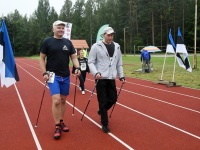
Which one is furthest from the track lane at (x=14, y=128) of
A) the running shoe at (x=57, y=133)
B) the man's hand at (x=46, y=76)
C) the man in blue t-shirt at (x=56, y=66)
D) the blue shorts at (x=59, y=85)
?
the man's hand at (x=46, y=76)

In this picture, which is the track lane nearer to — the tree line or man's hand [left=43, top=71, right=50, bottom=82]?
man's hand [left=43, top=71, right=50, bottom=82]

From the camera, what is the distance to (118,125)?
6105 mm

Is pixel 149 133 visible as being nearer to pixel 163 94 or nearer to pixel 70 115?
pixel 70 115

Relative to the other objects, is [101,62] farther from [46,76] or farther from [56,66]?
[46,76]

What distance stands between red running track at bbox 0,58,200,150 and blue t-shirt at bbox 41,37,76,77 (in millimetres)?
1261

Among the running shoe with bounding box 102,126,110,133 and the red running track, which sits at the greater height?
the running shoe with bounding box 102,126,110,133

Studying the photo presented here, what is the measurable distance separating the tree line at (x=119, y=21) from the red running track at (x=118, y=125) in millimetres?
44424

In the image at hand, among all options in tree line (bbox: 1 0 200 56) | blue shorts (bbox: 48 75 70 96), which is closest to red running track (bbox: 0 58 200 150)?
blue shorts (bbox: 48 75 70 96)

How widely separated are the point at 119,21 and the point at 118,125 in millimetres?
60649

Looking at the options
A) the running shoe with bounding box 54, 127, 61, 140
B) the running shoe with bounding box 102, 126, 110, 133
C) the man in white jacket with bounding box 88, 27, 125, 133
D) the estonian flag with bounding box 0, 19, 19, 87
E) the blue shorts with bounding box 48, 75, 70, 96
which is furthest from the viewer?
the estonian flag with bounding box 0, 19, 19, 87

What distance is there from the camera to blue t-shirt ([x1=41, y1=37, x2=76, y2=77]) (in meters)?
5.31

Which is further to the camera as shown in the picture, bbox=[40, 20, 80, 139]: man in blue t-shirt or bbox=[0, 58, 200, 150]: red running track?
bbox=[40, 20, 80, 139]: man in blue t-shirt

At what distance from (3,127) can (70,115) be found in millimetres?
1662

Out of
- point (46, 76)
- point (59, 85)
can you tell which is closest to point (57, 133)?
point (59, 85)
